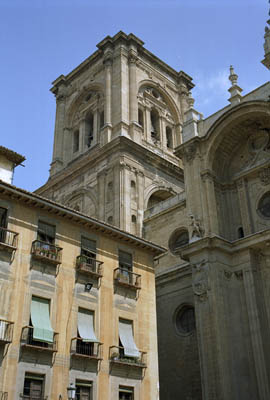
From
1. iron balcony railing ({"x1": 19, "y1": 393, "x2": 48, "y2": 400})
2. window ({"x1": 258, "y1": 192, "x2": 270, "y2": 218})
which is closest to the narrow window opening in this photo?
window ({"x1": 258, "y1": 192, "x2": 270, "y2": 218})

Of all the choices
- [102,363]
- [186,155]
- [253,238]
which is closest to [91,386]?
[102,363]

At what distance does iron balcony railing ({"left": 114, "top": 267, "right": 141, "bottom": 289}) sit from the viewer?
23562 mm

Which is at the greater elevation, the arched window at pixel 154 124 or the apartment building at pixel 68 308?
the arched window at pixel 154 124

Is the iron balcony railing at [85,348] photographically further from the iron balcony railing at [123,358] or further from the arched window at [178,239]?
the arched window at [178,239]

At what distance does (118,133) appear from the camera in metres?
43.4

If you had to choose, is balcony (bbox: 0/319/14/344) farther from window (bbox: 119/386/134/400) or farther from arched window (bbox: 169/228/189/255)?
arched window (bbox: 169/228/189/255)

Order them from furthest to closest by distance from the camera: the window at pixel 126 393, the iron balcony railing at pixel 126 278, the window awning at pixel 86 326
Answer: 1. the iron balcony railing at pixel 126 278
2. the window at pixel 126 393
3. the window awning at pixel 86 326

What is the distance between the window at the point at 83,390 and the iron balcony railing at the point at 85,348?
106cm

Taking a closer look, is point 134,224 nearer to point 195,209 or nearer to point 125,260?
point 195,209

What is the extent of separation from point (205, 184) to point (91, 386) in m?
15.7

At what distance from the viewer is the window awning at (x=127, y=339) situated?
72.2 feet

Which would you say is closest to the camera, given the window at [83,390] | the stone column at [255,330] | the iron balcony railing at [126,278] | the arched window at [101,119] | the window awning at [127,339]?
the window at [83,390]

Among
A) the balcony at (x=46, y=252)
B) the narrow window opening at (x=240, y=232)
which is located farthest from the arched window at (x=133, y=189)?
the balcony at (x=46, y=252)

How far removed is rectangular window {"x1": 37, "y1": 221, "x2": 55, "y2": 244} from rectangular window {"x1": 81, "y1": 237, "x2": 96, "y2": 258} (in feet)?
5.50
